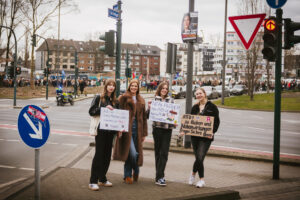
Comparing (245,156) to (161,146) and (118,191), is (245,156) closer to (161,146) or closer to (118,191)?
(161,146)

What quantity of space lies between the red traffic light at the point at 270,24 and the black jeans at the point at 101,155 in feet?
11.5

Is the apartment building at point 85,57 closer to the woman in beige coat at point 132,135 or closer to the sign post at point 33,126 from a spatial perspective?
the woman in beige coat at point 132,135

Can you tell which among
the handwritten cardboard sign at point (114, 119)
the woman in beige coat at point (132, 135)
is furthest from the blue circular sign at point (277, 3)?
the handwritten cardboard sign at point (114, 119)

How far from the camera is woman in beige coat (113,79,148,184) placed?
17.7ft

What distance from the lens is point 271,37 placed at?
6168 mm

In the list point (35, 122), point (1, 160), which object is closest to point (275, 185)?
point (35, 122)

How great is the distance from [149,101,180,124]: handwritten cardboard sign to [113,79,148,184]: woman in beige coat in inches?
8.1

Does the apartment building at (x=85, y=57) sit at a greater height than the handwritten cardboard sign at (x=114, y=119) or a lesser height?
greater

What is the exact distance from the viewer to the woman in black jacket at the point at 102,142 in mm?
5223

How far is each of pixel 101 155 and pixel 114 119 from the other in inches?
24.8

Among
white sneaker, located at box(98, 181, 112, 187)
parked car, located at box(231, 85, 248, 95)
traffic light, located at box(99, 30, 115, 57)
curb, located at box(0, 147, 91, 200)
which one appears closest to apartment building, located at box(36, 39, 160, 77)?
parked car, located at box(231, 85, 248, 95)

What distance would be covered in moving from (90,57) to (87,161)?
132167 mm

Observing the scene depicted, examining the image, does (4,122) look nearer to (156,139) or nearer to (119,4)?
(119,4)

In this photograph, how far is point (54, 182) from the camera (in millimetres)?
5508
